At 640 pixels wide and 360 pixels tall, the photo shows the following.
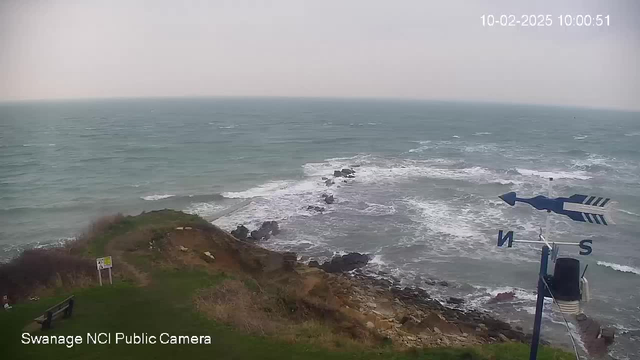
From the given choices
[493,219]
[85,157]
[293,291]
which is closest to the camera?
[293,291]

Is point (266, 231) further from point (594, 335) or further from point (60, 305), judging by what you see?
point (594, 335)

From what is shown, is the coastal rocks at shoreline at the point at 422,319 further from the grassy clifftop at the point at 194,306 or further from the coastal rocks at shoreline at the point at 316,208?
the coastal rocks at shoreline at the point at 316,208

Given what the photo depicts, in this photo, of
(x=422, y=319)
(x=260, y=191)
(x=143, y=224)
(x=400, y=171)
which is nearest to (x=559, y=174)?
(x=400, y=171)

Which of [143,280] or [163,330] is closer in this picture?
[163,330]

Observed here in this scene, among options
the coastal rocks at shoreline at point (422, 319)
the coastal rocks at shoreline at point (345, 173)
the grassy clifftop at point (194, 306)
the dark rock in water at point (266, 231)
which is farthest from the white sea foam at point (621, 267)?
the coastal rocks at shoreline at point (345, 173)

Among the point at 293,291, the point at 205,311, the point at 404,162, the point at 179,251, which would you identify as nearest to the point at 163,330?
the point at 205,311

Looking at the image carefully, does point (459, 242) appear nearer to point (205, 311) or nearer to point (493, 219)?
point (493, 219)
